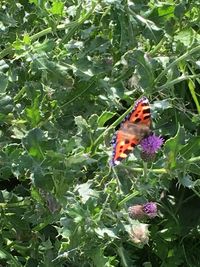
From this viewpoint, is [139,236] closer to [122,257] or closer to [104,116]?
[122,257]

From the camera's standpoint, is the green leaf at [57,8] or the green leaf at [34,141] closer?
the green leaf at [34,141]

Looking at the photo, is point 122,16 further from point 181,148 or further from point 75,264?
point 75,264

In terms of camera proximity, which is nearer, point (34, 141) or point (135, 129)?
point (135, 129)

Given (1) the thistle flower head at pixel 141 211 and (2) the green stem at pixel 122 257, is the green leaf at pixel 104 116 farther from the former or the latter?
(2) the green stem at pixel 122 257

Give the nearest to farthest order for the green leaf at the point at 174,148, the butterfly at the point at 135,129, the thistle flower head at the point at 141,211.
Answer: the butterfly at the point at 135,129 < the green leaf at the point at 174,148 < the thistle flower head at the point at 141,211

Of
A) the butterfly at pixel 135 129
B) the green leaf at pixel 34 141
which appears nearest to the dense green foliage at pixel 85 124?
the green leaf at pixel 34 141

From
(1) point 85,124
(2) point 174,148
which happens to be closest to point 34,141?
(1) point 85,124

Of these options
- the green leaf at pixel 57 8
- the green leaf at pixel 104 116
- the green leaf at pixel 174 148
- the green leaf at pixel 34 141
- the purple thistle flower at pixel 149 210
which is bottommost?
the purple thistle flower at pixel 149 210

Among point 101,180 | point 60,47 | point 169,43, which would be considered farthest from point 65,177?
point 169,43

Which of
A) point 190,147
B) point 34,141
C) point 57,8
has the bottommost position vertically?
point 190,147

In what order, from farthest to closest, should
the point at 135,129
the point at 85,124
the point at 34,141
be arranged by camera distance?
1. the point at 85,124
2. the point at 34,141
3. the point at 135,129
